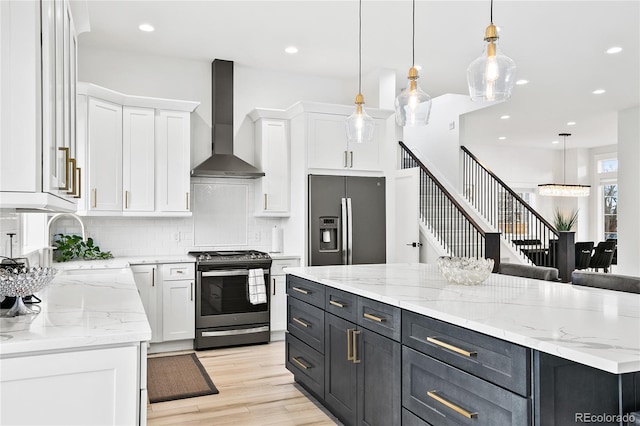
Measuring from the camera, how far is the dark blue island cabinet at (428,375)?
167cm

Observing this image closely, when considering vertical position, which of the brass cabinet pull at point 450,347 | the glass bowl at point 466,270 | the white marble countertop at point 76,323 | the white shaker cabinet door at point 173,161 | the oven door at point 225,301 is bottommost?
the oven door at point 225,301

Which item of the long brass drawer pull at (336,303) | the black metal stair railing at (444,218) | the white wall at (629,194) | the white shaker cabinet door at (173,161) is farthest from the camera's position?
the white wall at (629,194)

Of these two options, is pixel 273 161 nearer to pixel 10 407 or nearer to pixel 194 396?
pixel 194 396

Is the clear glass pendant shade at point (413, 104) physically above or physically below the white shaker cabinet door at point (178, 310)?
above

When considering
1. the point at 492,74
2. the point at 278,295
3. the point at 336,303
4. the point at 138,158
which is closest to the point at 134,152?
the point at 138,158

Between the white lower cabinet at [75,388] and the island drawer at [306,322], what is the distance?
5.31ft

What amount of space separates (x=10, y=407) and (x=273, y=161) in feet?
13.7

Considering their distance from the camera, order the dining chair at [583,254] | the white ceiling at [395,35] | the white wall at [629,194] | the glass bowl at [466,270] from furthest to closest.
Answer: the dining chair at [583,254]
the white wall at [629,194]
the white ceiling at [395,35]
the glass bowl at [466,270]

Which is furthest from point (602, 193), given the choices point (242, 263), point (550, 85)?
point (242, 263)

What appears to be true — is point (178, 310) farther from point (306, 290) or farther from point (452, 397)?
point (452, 397)

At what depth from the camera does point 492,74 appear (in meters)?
2.53

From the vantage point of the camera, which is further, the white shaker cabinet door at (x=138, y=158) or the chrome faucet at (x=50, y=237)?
the white shaker cabinet door at (x=138, y=158)

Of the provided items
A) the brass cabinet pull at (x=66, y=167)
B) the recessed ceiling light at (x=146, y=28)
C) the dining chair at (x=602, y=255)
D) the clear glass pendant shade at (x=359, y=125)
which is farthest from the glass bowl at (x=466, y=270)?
the dining chair at (x=602, y=255)

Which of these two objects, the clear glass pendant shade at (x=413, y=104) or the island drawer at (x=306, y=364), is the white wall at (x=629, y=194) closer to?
the clear glass pendant shade at (x=413, y=104)
